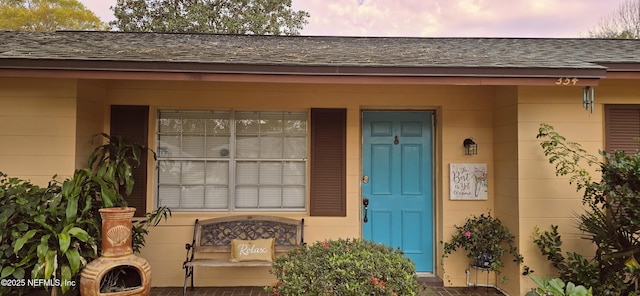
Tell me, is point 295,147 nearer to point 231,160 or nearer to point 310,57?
point 231,160

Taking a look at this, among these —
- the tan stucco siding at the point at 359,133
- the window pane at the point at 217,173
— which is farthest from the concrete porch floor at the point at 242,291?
the window pane at the point at 217,173

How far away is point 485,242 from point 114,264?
365cm

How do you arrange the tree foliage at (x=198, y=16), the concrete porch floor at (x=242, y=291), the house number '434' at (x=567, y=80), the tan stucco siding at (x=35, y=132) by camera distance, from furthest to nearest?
the tree foliage at (x=198, y=16)
the concrete porch floor at (x=242, y=291)
the tan stucco siding at (x=35, y=132)
the house number '434' at (x=567, y=80)

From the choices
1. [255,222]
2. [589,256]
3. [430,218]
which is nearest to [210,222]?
[255,222]

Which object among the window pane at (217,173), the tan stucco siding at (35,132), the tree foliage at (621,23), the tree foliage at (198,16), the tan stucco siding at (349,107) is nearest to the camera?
the tan stucco siding at (35,132)

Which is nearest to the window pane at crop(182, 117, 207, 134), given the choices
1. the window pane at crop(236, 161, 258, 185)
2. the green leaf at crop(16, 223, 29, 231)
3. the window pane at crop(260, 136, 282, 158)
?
the window pane at crop(236, 161, 258, 185)

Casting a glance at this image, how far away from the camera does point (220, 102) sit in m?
4.46

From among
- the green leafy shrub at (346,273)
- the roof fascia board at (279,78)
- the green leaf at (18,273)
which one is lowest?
the green leaf at (18,273)

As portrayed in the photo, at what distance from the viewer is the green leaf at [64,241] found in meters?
2.90

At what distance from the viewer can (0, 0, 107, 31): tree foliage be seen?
1566 cm

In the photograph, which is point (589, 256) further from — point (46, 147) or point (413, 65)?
point (46, 147)

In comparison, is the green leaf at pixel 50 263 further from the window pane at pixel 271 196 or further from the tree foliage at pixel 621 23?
the tree foliage at pixel 621 23

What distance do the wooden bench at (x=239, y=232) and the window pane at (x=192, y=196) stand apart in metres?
0.23

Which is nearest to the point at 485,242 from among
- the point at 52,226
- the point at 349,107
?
the point at 349,107
